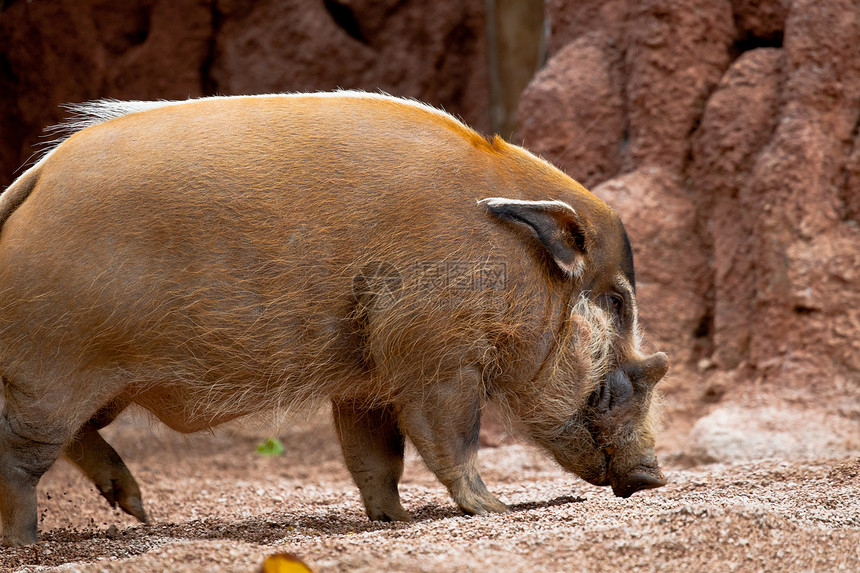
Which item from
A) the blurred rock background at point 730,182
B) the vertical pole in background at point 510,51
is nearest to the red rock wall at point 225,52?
the vertical pole in background at point 510,51

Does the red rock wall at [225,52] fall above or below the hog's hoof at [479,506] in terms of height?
above

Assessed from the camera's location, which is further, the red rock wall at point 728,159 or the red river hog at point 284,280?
the red rock wall at point 728,159

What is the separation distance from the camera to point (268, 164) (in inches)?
141

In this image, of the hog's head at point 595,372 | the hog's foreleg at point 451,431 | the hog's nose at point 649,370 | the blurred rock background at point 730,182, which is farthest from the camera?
the blurred rock background at point 730,182

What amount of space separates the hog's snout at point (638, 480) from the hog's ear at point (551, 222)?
85 cm

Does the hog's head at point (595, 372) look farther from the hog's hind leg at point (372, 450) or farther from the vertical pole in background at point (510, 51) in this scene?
the vertical pole in background at point (510, 51)

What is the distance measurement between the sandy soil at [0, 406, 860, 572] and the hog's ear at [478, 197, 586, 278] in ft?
3.09

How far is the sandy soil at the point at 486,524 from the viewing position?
254 cm

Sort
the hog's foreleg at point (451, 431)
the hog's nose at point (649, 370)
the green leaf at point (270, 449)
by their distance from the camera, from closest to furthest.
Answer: the hog's foreleg at point (451, 431), the hog's nose at point (649, 370), the green leaf at point (270, 449)

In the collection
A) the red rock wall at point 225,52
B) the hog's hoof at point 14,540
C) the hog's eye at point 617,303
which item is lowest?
the hog's hoof at point 14,540

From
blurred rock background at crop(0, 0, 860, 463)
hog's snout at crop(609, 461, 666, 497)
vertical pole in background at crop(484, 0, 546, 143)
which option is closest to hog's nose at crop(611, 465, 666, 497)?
hog's snout at crop(609, 461, 666, 497)

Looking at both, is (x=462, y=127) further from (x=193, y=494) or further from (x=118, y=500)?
(x=193, y=494)

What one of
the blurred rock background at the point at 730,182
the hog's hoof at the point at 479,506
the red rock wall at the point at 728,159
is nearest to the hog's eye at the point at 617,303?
the hog's hoof at the point at 479,506

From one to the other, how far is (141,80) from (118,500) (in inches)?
210
